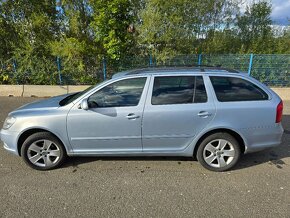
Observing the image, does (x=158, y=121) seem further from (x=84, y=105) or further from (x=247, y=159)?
(x=247, y=159)

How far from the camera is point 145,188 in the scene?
10.1 ft

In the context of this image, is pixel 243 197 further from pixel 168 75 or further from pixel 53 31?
pixel 53 31

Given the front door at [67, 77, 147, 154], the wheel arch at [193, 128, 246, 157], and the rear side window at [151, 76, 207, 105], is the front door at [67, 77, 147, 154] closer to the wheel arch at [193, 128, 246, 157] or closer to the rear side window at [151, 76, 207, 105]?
the rear side window at [151, 76, 207, 105]

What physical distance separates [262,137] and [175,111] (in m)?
1.40

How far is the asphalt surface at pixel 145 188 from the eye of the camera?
2.66 meters

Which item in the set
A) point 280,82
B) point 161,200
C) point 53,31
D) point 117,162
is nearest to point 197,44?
point 280,82

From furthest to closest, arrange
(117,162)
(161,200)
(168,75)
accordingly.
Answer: (117,162) → (168,75) → (161,200)

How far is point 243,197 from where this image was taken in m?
2.88

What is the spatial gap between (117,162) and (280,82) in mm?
8212

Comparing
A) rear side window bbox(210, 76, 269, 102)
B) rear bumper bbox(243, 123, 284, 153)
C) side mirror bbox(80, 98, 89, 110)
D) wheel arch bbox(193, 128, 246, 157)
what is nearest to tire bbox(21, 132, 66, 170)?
side mirror bbox(80, 98, 89, 110)

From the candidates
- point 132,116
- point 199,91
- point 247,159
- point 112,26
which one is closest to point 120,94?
point 132,116

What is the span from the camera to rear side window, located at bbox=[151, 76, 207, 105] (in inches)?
132

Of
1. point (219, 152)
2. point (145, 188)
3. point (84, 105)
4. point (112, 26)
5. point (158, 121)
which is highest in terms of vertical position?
point (112, 26)

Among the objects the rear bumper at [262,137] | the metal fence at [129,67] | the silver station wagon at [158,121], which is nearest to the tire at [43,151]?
the silver station wagon at [158,121]
